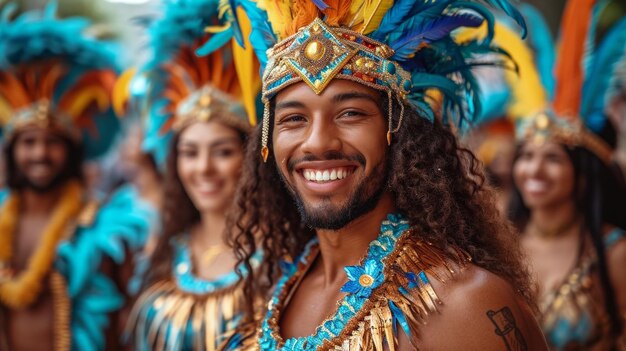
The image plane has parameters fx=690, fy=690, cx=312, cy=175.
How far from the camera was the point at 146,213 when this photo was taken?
5.52m

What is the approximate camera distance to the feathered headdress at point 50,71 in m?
5.34

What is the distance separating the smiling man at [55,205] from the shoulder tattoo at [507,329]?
3526 millimetres

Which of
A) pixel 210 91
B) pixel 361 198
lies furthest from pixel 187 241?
pixel 361 198

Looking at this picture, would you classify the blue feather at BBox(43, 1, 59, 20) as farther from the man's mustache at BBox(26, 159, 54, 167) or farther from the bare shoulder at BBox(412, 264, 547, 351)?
the bare shoulder at BBox(412, 264, 547, 351)

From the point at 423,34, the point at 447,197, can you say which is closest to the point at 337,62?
the point at 423,34

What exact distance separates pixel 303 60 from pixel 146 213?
11.0ft

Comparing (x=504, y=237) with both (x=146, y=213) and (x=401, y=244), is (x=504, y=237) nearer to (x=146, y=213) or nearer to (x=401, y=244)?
(x=401, y=244)

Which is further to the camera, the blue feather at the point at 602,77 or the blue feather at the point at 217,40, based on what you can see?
the blue feather at the point at 602,77

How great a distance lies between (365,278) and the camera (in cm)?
244

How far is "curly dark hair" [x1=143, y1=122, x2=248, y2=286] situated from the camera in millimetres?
4559

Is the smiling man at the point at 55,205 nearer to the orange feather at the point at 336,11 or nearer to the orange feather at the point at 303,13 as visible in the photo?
the orange feather at the point at 303,13

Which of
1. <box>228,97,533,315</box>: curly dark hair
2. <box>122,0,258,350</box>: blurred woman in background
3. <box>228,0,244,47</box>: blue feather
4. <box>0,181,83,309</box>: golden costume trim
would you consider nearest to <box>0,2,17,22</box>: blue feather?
<box>0,181,83,309</box>: golden costume trim

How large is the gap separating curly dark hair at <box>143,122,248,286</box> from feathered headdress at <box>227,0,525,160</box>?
6.64 ft

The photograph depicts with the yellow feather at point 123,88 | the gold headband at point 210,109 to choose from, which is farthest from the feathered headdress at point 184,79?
the yellow feather at point 123,88
